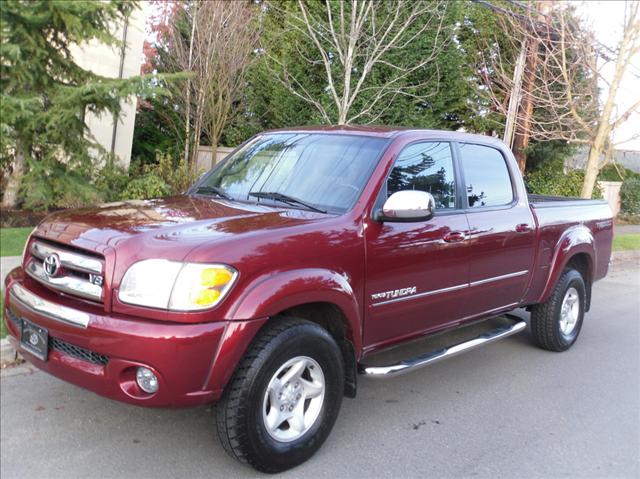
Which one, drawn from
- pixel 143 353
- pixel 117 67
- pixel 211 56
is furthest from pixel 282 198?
pixel 211 56

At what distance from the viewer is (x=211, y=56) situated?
42.4 feet

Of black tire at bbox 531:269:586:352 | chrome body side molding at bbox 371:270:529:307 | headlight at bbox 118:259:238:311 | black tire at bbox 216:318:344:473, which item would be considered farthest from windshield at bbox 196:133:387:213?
black tire at bbox 531:269:586:352

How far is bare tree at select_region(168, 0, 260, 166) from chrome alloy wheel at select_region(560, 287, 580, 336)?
8.77 meters

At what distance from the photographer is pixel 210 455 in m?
3.45

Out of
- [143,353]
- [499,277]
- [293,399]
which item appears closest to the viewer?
[143,353]

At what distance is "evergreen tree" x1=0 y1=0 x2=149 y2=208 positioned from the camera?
24.8 feet

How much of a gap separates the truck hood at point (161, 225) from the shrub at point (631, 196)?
2150 centimetres

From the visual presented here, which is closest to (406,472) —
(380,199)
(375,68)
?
(380,199)

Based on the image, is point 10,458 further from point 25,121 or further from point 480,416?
point 25,121

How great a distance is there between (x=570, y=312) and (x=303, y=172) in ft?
11.4

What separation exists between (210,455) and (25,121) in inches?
238

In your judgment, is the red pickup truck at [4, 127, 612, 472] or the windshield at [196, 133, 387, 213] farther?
the windshield at [196, 133, 387, 213]

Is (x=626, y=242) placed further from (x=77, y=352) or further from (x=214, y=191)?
(x=77, y=352)

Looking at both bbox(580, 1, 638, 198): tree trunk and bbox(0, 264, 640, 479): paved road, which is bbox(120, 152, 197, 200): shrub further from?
bbox(580, 1, 638, 198): tree trunk
